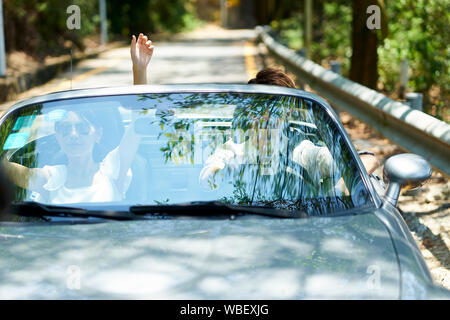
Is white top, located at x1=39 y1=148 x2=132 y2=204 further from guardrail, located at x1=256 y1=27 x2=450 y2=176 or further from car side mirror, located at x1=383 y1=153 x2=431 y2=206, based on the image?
guardrail, located at x1=256 y1=27 x2=450 y2=176

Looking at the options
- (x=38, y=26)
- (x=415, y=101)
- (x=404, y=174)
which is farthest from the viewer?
(x=38, y=26)

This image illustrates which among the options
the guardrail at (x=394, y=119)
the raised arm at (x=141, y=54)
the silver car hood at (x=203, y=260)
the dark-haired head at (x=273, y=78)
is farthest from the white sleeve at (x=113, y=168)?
the guardrail at (x=394, y=119)

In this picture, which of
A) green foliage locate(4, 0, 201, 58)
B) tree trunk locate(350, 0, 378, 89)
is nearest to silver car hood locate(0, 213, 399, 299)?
tree trunk locate(350, 0, 378, 89)

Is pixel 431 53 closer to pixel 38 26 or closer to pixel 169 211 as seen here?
pixel 169 211

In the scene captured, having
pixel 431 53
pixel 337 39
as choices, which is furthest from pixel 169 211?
pixel 337 39

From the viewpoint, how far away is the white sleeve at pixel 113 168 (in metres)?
3.32

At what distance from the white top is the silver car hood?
0.92 feet

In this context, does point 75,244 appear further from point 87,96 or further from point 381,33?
point 381,33

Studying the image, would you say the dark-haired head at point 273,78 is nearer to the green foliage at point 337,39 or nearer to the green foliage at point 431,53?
the green foliage at point 431,53

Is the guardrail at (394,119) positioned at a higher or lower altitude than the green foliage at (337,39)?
lower

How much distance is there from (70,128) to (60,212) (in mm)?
615

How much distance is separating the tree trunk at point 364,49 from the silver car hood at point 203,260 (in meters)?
8.98

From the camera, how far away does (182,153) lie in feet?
11.3

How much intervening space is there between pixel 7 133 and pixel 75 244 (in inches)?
38.9
